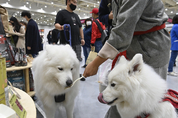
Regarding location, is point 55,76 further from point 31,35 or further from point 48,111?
point 31,35

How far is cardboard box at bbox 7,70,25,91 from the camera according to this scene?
2.12 m

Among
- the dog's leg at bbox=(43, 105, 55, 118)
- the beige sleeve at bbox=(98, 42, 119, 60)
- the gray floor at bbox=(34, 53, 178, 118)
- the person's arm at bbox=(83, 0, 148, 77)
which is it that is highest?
the person's arm at bbox=(83, 0, 148, 77)

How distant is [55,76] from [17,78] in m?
1.27

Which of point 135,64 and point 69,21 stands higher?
point 69,21

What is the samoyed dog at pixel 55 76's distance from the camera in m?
1.30

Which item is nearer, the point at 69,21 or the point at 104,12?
the point at 104,12

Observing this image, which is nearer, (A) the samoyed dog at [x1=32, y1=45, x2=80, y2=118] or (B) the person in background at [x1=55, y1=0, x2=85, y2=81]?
(A) the samoyed dog at [x1=32, y1=45, x2=80, y2=118]

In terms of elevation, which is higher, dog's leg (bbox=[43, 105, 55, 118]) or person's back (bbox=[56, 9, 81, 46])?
person's back (bbox=[56, 9, 81, 46])

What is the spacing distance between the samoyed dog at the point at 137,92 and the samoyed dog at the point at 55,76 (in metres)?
0.55

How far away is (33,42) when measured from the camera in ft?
11.8

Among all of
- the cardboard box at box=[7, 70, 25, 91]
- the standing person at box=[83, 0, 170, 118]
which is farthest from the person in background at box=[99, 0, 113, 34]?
the cardboard box at box=[7, 70, 25, 91]

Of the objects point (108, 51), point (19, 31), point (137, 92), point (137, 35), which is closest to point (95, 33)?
point (19, 31)

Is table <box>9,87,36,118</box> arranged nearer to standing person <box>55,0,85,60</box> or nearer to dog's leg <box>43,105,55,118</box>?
dog's leg <box>43,105,55,118</box>

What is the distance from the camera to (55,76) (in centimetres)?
134
